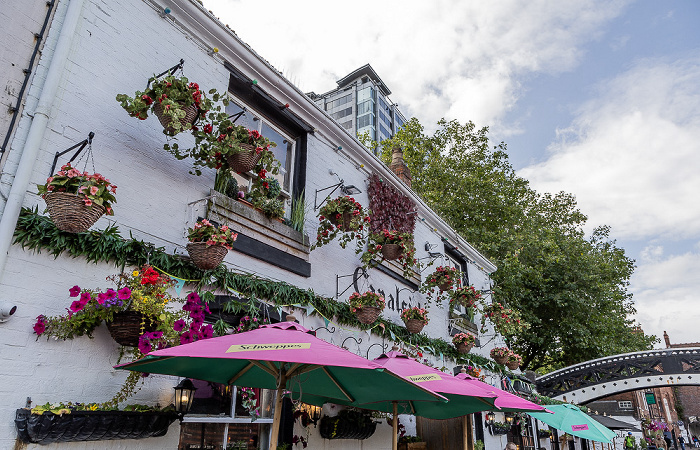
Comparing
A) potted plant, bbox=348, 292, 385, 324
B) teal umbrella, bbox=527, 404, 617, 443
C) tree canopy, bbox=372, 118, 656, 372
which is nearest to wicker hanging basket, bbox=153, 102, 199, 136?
potted plant, bbox=348, 292, 385, 324

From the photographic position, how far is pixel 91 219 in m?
3.79

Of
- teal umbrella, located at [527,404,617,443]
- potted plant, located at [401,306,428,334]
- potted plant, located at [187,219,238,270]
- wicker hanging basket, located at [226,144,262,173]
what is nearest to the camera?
potted plant, located at [187,219,238,270]

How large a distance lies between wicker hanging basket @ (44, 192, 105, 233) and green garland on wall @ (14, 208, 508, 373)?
0.23 metres

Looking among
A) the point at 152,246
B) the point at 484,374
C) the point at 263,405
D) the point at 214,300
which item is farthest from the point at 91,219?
the point at 484,374

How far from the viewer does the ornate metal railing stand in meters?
16.9

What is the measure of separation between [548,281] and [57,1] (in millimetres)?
21144

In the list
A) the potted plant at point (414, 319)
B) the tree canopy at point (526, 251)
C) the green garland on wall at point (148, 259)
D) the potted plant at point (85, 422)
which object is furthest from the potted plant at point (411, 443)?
the tree canopy at point (526, 251)

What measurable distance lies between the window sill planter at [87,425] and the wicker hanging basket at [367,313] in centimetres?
334

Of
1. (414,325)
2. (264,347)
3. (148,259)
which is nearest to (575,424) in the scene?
(414,325)

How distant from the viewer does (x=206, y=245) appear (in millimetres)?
4688

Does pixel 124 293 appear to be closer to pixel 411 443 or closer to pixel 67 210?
pixel 67 210

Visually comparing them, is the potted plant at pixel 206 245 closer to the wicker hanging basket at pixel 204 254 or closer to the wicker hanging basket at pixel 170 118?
the wicker hanging basket at pixel 204 254

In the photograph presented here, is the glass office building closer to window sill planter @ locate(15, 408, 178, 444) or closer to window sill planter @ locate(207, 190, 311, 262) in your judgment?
window sill planter @ locate(207, 190, 311, 262)

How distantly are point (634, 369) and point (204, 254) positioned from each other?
18.5 meters
